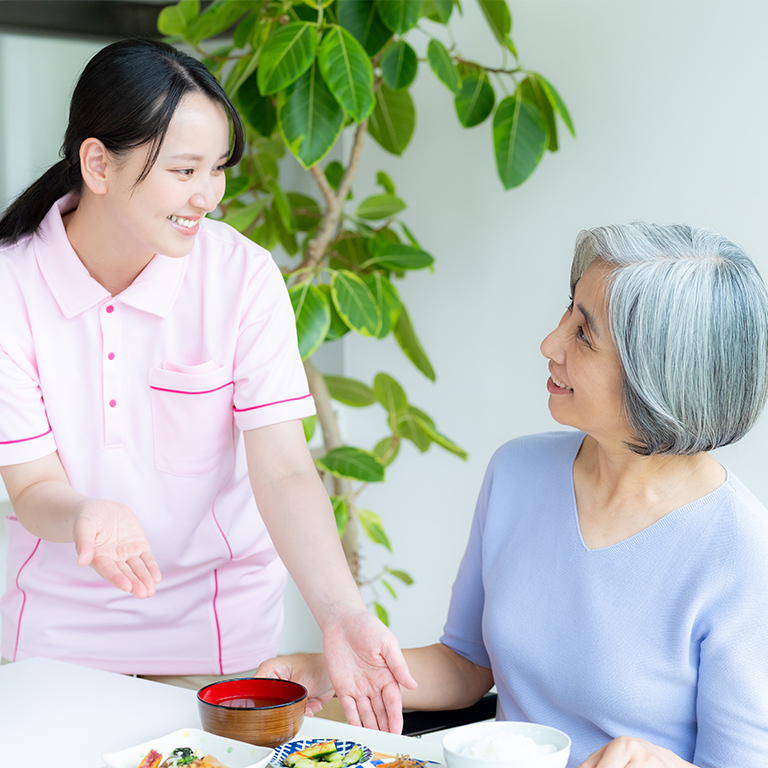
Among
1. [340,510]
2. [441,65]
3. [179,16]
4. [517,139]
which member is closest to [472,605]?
[340,510]

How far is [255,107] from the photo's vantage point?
249 centimetres

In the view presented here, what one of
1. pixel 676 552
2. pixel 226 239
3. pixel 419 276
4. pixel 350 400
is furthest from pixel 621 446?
pixel 419 276

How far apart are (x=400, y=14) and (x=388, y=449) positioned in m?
1.30

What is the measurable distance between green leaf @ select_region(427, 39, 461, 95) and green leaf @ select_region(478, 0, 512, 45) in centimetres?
15

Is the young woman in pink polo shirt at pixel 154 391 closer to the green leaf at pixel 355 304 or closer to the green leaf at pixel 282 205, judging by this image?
the green leaf at pixel 355 304

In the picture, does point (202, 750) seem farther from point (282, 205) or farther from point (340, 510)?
point (282, 205)

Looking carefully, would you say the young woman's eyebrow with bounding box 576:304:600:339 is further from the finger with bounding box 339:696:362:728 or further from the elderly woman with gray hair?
the finger with bounding box 339:696:362:728

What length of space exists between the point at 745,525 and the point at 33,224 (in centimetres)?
121

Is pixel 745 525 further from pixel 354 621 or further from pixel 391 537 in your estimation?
pixel 391 537

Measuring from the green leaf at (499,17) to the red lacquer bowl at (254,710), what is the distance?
1.89 m

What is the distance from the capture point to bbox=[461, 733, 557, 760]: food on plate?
2.72 feet

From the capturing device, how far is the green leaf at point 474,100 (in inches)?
96.3

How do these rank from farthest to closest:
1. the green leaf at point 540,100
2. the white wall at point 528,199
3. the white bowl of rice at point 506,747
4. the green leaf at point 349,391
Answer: the green leaf at point 349,391, the green leaf at point 540,100, the white wall at point 528,199, the white bowl of rice at point 506,747

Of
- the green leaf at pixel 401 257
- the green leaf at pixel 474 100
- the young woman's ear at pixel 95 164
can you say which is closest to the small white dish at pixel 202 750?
the young woman's ear at pixel 95 164
